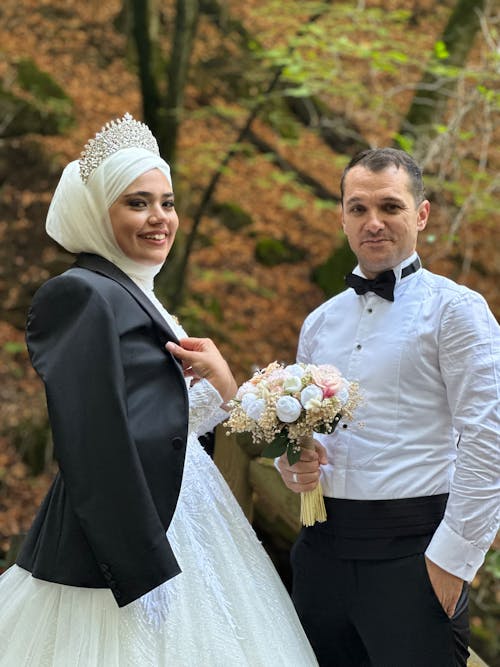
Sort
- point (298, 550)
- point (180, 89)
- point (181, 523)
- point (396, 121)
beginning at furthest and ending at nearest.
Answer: point (396, 121) < point (180, 89) < point (298, 550) < point (181, 523)

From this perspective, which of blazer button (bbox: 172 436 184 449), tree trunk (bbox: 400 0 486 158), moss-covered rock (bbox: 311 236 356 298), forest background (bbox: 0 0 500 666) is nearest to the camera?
blazer button (bbox: 172 436 184 449)

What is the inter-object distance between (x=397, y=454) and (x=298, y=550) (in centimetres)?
57

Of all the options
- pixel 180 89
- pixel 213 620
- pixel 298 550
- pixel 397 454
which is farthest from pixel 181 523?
pixel 180 89

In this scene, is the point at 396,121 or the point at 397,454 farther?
the point at 396,121

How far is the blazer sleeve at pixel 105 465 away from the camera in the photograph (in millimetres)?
2350

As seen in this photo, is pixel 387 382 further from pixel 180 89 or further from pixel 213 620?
pixel 180 89

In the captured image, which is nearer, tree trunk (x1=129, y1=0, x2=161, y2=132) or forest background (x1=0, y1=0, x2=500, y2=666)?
forest background (x1=0, y1=0, x2=500, y2=666)

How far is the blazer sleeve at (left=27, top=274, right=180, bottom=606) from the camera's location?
2.35 metres

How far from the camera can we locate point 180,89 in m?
8.25

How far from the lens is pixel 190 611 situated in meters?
2.55

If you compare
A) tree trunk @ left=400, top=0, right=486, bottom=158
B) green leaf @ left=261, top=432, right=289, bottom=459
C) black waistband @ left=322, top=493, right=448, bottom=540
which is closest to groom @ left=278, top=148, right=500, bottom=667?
black waistband @ left=322, top=493, right=448, bottom=540

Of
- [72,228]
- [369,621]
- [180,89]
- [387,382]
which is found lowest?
[369,621]

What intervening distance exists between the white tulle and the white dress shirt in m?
0.40

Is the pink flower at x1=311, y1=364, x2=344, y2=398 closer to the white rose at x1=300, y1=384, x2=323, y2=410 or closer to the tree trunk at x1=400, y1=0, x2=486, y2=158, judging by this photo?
the white rose at x1=300, y1=384, x2=323, y2=410
